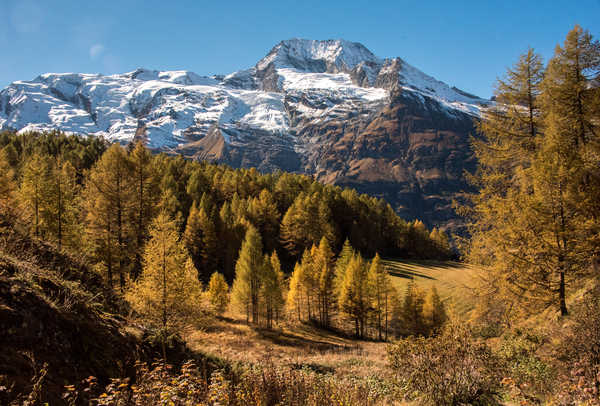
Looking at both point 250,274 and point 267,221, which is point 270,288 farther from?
point 267,221

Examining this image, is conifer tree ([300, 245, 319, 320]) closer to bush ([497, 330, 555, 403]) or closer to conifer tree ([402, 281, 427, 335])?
conifer tree ([402, 281, 427, 335])

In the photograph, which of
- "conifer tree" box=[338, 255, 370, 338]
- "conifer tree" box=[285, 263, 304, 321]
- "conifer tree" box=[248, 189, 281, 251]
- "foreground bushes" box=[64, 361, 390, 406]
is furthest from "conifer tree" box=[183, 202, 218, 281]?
"foreground bushes" box=[64, 361, 390, 406]

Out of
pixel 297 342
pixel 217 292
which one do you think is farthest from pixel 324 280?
pixel 217 292

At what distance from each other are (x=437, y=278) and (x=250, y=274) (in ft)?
120

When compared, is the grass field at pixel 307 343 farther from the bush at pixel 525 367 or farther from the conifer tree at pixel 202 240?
the conifer tree at pixel 202 240

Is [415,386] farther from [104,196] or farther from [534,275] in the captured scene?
[104,196]

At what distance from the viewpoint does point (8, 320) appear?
566 cm

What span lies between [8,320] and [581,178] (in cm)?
1774

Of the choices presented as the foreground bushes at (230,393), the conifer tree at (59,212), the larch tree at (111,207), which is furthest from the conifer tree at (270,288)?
the foreground bushes at (230,393)

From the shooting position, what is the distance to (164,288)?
1505 centimetres

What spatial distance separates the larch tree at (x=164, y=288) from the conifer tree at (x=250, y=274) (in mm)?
16153

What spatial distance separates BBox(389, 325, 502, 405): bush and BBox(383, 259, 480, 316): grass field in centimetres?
3451

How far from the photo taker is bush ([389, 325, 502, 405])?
6.39 meters

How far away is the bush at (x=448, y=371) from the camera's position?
Answer: 6395 mm
